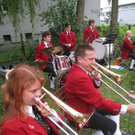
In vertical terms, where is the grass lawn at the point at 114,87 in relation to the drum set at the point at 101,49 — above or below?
below

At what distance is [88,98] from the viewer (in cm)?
167

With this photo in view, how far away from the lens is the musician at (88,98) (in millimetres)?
1659

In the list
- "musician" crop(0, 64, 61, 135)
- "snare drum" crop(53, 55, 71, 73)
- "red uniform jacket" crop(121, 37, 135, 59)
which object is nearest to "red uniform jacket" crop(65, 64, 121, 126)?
"musician" crop(0, 64, 61, 135)

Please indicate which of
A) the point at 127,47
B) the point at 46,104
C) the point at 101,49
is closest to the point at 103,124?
the point at 46,104

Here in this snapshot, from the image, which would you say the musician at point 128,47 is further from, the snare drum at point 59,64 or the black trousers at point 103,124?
the black trousers at point 103,124

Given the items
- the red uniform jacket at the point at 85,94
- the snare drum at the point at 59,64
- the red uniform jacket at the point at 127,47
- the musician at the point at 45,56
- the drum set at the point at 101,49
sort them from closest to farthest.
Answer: the red uniform jacket at the point at 85,94 → the snare drum at the point at 59,64 → the musician at the point at 45,56 → the red uniform jacket at the point at 127,47 → the drum set at the point at 101,49

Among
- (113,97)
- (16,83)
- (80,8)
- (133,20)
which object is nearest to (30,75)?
(16,83)

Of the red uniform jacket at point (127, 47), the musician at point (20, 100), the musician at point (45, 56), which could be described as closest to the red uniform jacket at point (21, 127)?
the musician at point (20, 100)

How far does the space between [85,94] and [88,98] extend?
59mm

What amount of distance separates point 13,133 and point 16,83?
1.27 feet

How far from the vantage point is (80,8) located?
7.00m

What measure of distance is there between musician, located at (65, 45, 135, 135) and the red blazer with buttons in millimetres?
659

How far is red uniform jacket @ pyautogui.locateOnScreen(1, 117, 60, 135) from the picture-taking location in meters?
1.09

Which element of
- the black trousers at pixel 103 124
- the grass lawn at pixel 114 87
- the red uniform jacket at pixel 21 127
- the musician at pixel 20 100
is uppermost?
the musician at pixel 20 100
